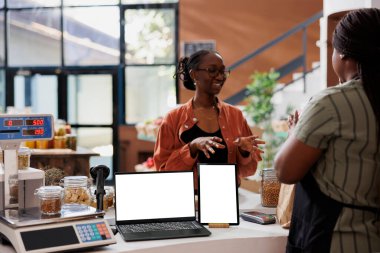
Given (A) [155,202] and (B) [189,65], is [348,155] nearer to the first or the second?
(A) [155,202]

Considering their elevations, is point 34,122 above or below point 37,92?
below

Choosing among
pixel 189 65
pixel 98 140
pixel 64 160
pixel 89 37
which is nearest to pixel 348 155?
pixel 189 65

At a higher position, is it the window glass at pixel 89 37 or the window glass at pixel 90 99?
the window glass at pixel 89 37

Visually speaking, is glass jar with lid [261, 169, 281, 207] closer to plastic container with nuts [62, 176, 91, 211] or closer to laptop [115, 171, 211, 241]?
laptop [115, 171, 211, 241]

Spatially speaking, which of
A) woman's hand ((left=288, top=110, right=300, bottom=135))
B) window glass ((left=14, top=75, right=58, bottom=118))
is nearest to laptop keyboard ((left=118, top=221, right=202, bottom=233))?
woman's hand ((left=288, top=110, right=300, bottom=135))

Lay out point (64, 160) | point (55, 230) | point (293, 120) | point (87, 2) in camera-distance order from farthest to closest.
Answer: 1. point (87, 2)
2. point (64, 160)
3. point (293, 120)
4. point (55, 230)

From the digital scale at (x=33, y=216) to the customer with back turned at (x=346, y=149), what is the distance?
67 centimetres

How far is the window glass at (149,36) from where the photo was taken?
887cm

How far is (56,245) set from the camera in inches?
69.6

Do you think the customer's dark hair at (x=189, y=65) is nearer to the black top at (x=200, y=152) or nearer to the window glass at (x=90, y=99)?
the black top at (x=200, y=152)

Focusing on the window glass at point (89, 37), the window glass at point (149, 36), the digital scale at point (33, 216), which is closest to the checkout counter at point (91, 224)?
the digital scale at point (33, 216)

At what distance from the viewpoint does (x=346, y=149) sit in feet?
5.17

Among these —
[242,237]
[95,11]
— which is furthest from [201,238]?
[95,11]

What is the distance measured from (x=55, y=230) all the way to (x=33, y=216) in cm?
11
